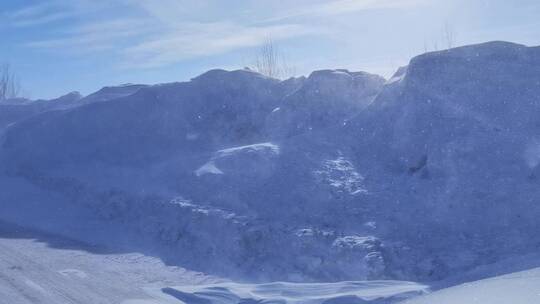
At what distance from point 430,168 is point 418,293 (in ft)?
17.8

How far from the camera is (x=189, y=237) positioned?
13.2 meters

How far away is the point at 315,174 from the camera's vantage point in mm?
15102

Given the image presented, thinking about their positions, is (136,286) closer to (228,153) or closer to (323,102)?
(228,153)

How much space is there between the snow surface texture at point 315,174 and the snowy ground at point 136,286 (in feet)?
2.05

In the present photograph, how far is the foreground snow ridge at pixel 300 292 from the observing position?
361 inches

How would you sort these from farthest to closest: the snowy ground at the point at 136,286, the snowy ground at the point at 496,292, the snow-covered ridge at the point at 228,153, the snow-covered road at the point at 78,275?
the snow-covered ridge at the point at 228,153 → the snow-covered road at the point at 78,275 → the snowy ground at the point at 136,286 → the snowy ground at the point at 496,292

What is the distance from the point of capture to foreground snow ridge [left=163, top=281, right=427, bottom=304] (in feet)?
30.1

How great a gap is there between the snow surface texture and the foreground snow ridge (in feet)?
2.10

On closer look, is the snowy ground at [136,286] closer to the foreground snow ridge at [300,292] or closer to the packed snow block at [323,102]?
the foreground snow ridge at [300,292]

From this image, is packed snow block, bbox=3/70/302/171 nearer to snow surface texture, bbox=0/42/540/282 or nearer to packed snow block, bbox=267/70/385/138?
snow surface texture, bbox=0/42/540/282

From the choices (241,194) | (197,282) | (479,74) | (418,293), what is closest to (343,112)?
(479,74)

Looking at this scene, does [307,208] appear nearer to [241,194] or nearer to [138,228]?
[241,194]

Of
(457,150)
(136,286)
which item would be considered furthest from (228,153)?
(136,286)

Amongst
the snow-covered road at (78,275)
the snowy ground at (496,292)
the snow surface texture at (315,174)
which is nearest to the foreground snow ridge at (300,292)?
the snow-covered road at (78,275)
